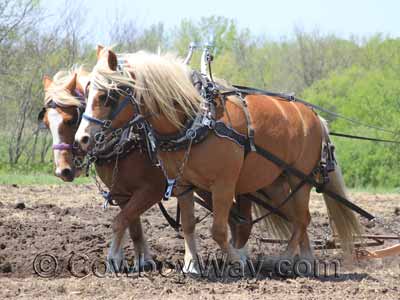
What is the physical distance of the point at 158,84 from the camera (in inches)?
221

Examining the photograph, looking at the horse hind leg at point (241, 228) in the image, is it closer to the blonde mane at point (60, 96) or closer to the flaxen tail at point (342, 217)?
the flaxen tail at point (342, 217)

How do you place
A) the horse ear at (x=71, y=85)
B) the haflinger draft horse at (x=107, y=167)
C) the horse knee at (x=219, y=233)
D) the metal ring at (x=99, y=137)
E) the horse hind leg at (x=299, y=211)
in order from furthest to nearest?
the horse hind leg at (x=299, y=211) → the horse ear at (x=71, y=85) → the haflinger draft horse at (x=107, y=167) → the horse knee at (x=219, y=233) → the metal ring at (x=99, y=137)

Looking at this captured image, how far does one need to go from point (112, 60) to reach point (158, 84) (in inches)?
15.5

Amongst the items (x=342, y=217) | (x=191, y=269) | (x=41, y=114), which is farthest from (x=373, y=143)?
(x=41, y=114)

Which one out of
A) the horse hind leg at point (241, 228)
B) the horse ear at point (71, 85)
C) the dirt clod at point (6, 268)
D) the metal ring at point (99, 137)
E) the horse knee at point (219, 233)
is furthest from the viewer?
the horse hind leg at point (241, 228)

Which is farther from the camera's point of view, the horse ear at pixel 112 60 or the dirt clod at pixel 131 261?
the horse ear at pixel 112 60

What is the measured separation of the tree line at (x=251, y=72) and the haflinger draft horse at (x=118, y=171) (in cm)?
459

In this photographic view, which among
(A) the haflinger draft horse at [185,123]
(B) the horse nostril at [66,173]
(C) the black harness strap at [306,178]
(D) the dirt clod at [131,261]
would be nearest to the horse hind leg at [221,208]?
(A) the haflinger draft horse at [185,123]

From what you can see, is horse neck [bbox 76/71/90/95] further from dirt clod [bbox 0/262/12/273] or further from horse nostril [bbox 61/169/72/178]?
dirt clod [bbox 0/262/12/273]

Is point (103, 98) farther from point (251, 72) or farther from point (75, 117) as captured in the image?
point (251, 72)

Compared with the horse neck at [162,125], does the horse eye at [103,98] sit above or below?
above

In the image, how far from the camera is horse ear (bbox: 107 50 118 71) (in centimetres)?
548

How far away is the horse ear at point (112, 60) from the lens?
548cm

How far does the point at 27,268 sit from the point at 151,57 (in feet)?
7.38
